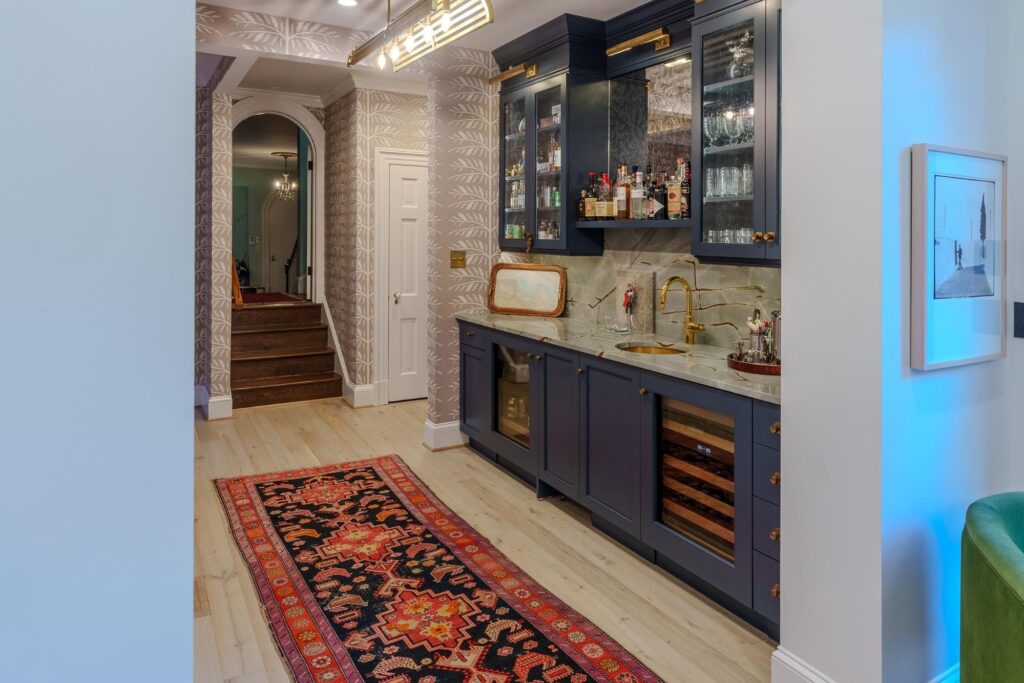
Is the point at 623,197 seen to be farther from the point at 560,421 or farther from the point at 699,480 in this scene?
the point at 699,480

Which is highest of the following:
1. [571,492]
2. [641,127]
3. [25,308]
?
[641,127]

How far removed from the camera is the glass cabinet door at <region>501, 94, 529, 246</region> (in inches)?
167

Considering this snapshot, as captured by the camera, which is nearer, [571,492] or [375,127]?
[571,492]

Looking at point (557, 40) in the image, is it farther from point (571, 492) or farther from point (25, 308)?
point (25, 308)

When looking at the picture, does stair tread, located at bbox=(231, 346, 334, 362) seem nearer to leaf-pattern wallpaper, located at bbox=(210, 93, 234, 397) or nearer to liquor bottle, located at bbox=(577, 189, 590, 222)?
leaf-pattern wallpaper, located at bbox=(210, 93, 234, 397)

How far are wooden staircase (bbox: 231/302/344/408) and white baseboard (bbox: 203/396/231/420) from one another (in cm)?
29

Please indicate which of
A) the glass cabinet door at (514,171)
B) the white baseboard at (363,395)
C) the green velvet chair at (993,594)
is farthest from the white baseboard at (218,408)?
the green velvet chair at (993,594)

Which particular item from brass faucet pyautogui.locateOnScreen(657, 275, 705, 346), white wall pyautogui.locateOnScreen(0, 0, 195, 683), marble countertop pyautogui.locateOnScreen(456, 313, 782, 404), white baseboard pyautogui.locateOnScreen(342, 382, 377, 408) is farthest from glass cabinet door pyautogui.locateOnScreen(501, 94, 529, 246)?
white wall pyautogui.locateOnScreen(0, 0, 195, 683)

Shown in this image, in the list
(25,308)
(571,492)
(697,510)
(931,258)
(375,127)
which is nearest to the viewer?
(25,308)

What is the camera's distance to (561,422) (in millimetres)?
3461

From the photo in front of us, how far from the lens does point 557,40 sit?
3748 mm

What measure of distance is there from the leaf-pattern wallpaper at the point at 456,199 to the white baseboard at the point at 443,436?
6 cm

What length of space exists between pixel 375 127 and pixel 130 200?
525cm

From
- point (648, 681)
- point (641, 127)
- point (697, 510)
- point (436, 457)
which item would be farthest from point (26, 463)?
point (436, 457)
